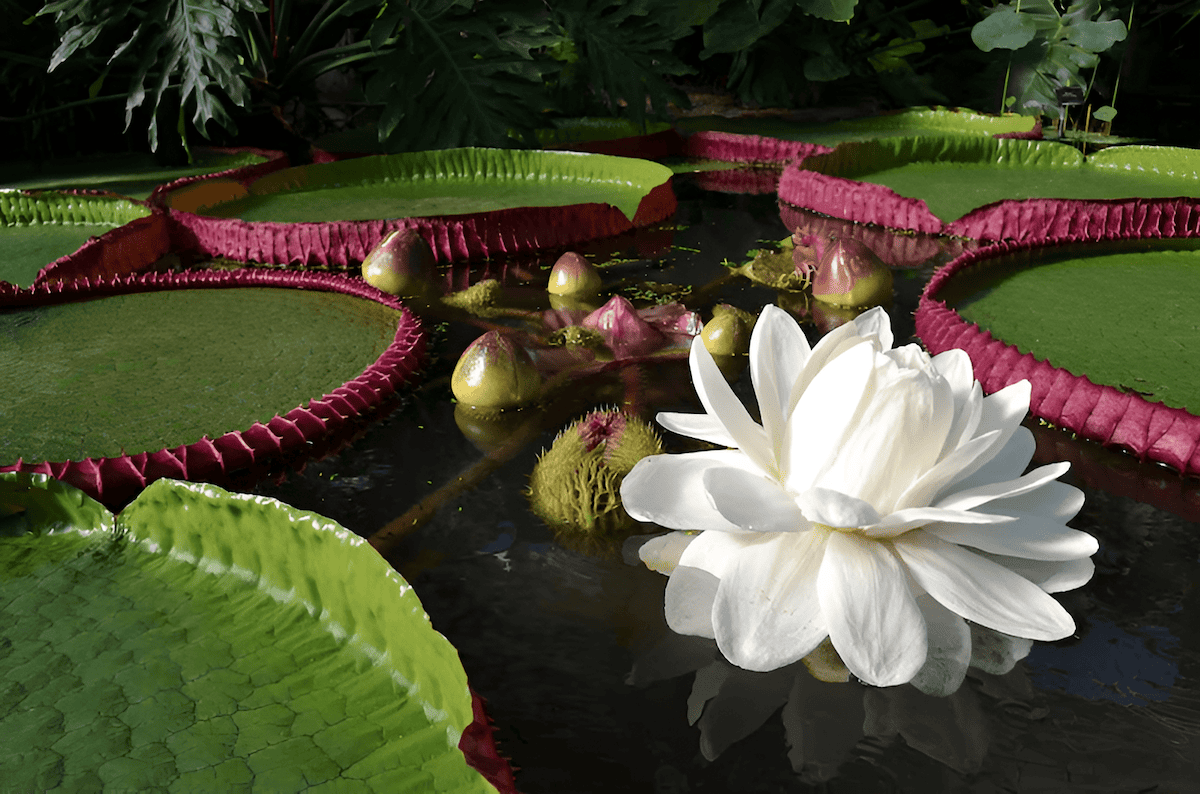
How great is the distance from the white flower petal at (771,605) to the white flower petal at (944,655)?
111 mm

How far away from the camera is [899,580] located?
75 centimetres

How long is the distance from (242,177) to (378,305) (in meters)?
1.53

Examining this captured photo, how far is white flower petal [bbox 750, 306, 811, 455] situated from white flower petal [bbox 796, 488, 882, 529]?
0.45 ft

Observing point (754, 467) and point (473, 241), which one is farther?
point (473, 241)

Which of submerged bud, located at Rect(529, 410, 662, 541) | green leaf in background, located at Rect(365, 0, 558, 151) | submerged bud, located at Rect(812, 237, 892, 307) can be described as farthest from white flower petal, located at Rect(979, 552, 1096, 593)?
green leaf in background, located at Rect(365, 0, 558, 151)

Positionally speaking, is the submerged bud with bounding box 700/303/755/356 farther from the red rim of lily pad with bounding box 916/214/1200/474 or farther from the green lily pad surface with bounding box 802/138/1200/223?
the green lily pad surface with bounding box 802/138/1200/223

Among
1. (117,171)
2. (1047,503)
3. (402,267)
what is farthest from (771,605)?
(117,171)

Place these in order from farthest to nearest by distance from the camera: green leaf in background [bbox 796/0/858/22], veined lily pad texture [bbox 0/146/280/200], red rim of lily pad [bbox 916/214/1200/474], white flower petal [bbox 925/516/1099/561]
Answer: green leaf in background [bbox 796/0/858/22] → veined lily pad texture [bbox 0/146/280/200] → red rim of lily pad [bbox 916/214/1200/474] → white flower petal [bbox 925/516/1099/561]

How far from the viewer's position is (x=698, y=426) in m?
0.93

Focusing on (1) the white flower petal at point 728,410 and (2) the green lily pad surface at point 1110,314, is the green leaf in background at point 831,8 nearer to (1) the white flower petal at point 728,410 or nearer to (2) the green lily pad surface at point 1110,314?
(2) the green lily pad surface at point 1110,314

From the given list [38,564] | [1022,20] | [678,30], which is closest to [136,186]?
[678,30]

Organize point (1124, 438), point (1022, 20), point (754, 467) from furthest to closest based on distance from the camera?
point (1022, 20), point (1124, 438), point (754, 467)

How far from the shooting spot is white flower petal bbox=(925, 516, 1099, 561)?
788 mm

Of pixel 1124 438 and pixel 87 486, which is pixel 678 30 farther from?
pixel 87 486
